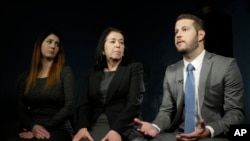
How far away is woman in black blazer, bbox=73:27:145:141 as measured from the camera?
7.88ft

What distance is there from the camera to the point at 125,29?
423 cm

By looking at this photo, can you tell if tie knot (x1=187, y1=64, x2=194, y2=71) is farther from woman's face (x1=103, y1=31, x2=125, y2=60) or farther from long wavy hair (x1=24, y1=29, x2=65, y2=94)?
long wavy hair (x1=24, y1=29, x2=65, y2=94)

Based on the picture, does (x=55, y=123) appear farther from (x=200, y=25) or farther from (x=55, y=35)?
(x=200, y=25)

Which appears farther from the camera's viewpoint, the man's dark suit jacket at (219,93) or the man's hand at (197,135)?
the man's dark suit jacket at (219,93)

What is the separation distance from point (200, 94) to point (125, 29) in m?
2.28

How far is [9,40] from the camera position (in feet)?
11.1

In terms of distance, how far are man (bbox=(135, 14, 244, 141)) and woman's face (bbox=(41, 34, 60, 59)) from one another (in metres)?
1.10

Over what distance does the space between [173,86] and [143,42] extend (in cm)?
186

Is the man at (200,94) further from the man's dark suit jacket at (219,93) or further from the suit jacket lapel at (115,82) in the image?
the suit jacket lapel at (115,82)

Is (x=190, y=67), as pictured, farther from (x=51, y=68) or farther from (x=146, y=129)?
(x=51, y=68)

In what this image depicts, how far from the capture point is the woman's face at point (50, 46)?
9.36 feet

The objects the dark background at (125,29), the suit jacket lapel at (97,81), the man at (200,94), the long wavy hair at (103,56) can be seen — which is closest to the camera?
the man at (200,94)

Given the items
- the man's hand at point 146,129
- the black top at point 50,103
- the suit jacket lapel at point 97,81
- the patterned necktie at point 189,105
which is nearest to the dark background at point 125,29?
the black top at point 50,103

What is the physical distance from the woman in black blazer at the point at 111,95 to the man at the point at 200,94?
28 centimetres
